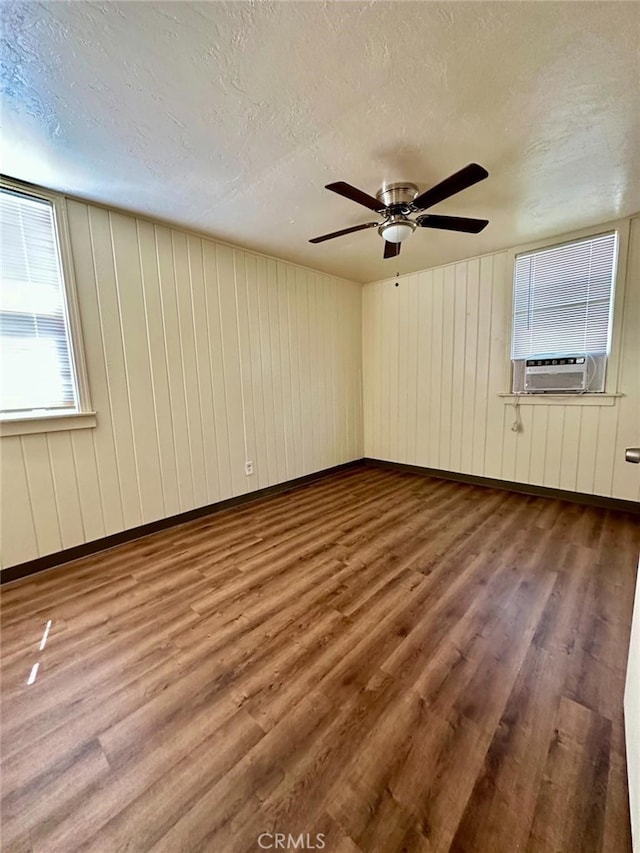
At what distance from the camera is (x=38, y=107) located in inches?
57.7

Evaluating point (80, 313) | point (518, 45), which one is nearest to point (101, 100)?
point (80, 313)

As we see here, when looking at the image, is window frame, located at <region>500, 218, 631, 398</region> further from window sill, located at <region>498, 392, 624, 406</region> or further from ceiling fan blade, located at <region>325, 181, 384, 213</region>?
ceiling fan blade, located at <region>325, 181, 384, 213</region>

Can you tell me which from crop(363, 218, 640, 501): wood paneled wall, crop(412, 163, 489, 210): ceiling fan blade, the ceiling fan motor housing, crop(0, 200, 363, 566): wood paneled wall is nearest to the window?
crop(0, 200, 363, 566): wood paneled wall

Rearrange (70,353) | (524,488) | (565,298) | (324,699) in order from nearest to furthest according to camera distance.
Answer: (324,699) < (70,353) < (565,298) < (524,488)

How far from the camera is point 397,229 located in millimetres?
2195

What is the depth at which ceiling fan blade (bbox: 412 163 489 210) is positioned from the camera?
5.08ft

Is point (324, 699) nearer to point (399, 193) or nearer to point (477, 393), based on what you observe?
point (399, 193)

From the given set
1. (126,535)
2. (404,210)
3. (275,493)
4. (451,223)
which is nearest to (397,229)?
(404,210)

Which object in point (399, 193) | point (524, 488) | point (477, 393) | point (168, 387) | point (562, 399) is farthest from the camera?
point (477, 393)

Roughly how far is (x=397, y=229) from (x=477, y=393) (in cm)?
210

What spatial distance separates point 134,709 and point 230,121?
2.57 m

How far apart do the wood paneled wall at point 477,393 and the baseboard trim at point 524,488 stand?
0.06m

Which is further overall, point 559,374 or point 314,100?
point 559,374

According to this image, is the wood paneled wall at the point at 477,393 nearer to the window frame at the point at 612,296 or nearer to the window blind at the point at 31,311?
the window frame at the point at 612,296
